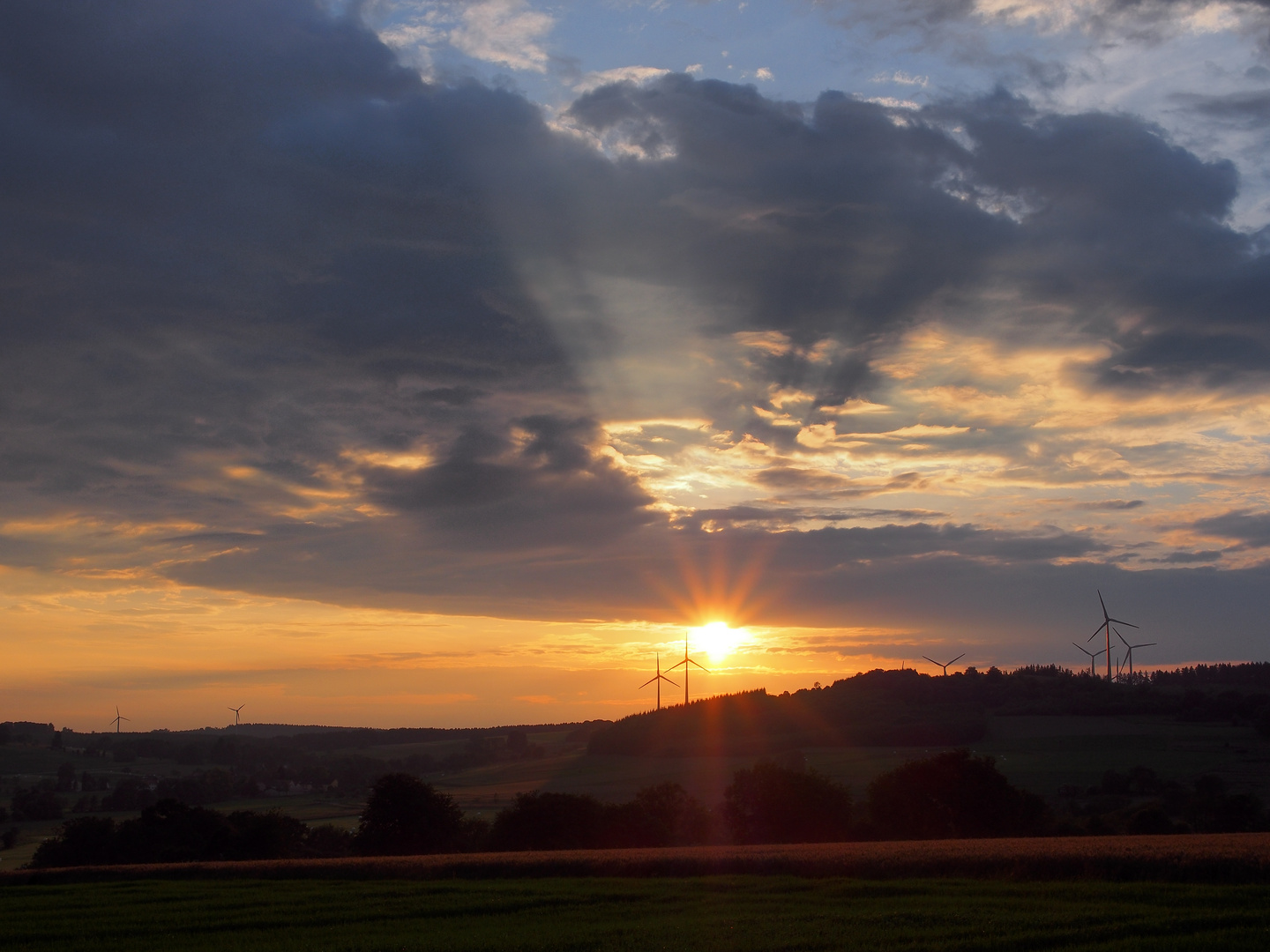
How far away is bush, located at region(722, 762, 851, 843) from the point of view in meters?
87.8

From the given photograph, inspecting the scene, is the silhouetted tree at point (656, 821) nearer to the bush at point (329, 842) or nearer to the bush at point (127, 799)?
the bush at point (329, 842)

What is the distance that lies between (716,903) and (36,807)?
541ft

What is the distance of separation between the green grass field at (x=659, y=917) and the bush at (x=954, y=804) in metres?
51.7

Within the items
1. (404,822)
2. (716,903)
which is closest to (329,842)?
(404,822)

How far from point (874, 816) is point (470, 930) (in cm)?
6678

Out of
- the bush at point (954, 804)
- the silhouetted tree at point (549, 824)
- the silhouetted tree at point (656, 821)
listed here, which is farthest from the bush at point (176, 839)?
the bush at point (954, 804)

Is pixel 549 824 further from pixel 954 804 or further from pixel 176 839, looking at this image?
pixel 954 804

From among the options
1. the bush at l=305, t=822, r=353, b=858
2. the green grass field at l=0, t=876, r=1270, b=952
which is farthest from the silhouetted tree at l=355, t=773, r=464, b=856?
the green grass field at l=0, t=876, r=1270, b=952

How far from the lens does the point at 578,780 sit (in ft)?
579

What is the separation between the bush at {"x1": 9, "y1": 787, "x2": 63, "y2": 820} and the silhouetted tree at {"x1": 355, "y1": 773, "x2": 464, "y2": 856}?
4076 inches

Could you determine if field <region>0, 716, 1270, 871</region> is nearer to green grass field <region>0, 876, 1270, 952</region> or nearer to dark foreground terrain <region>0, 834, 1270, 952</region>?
dark foreground terrain <region>0, 834, 1270, 952</region>

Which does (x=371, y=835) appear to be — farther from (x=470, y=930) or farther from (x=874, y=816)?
(x=470, y=930)

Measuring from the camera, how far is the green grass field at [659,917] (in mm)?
24562

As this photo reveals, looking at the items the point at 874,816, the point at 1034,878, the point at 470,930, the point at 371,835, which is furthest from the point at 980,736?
the point at 470,930
